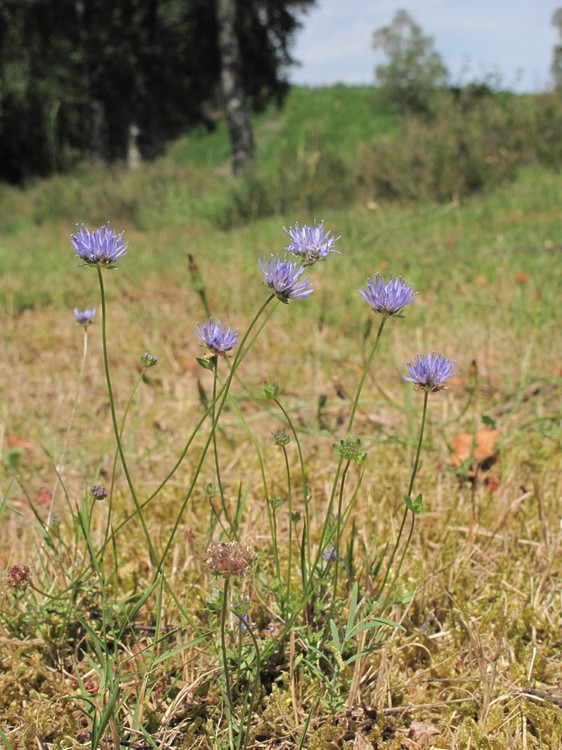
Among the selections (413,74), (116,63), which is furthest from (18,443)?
(413,74)

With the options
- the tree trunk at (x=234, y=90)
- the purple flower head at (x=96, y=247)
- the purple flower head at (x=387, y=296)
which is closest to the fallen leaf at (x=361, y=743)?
the purple flower head at (x=387, y=296)

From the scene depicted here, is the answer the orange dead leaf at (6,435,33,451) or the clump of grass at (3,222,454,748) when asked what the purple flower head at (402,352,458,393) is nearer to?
the clump of grass at (3,222,454,748)

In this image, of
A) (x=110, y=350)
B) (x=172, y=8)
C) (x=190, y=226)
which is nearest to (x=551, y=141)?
(x=190, y=226)

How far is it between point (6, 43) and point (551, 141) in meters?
17.2

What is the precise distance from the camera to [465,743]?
1031 millimetres

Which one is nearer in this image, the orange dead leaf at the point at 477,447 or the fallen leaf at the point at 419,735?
the fallen leaf at the point at 419,735

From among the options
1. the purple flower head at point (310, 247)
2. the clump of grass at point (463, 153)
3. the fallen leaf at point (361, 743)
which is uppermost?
the clump of grass at point (463, 153)

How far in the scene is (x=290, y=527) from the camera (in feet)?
3.82

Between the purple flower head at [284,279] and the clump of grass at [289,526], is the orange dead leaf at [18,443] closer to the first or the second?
the clump of grass at [289,526]

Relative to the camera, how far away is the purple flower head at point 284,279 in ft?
3.02

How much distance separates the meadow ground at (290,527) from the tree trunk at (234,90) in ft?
29.0

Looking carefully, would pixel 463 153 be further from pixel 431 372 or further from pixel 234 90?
pixel 431 372

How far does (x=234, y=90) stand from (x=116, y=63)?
10634 mm

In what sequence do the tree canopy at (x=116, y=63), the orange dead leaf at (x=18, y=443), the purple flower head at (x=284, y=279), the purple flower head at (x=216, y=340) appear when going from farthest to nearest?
the tree canopy at (x=116, y=63) < the orange dead leaf at (x=18, y=443) < the purple flower head at (x=216, y=340) < the purple flower head at (x=284, y=279)
